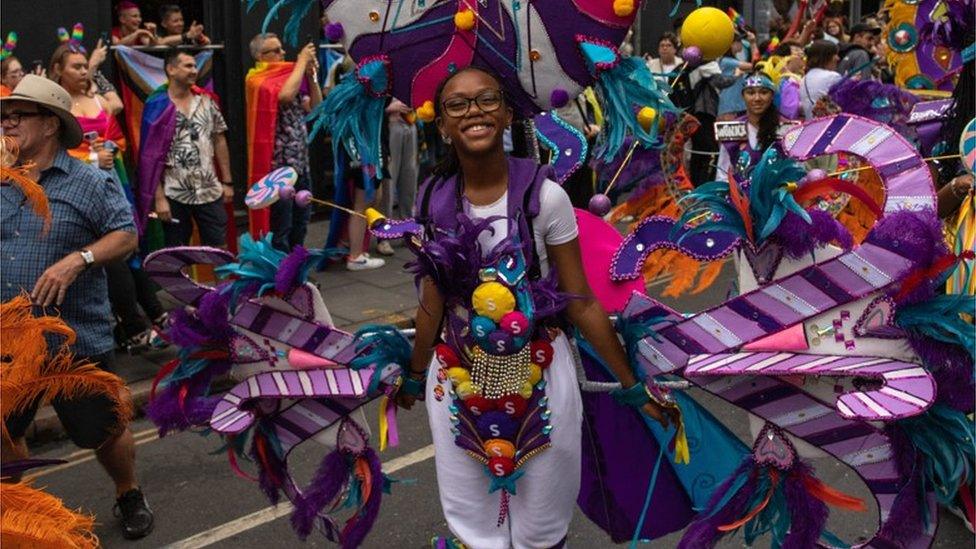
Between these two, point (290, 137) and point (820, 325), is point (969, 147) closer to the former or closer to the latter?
point (820, 325)

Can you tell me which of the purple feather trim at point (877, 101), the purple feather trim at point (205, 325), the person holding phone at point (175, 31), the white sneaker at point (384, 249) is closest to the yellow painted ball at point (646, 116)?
the purple feather trim at point (205, 325)

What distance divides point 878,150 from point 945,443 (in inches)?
32.9

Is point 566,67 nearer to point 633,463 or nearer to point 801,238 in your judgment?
point 801,238

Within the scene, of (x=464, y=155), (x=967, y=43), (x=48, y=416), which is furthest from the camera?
(x=48, y=416)

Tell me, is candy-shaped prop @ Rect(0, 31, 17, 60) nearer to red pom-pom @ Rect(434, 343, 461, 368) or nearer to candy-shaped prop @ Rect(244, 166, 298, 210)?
candy-shaped prop @ Rect(244, 166, 298, 210)

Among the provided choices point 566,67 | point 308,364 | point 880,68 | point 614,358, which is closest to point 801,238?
point 614,358

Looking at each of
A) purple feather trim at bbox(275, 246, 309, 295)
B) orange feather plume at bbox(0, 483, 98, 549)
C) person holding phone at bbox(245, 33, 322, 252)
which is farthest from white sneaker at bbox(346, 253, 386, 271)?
orange feather plume at bbox(0, 483, 98, 549)

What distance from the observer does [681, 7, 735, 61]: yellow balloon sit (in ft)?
10.8

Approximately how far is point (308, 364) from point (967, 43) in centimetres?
315

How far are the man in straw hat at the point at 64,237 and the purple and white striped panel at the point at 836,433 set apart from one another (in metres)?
2.24

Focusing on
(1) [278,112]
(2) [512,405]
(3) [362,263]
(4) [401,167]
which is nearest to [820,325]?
(2) [512,405]

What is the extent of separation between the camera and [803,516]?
2980 millimetres

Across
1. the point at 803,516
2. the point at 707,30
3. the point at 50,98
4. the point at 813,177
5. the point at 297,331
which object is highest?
the point at 707,30

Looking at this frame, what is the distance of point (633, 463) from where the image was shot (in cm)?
335
